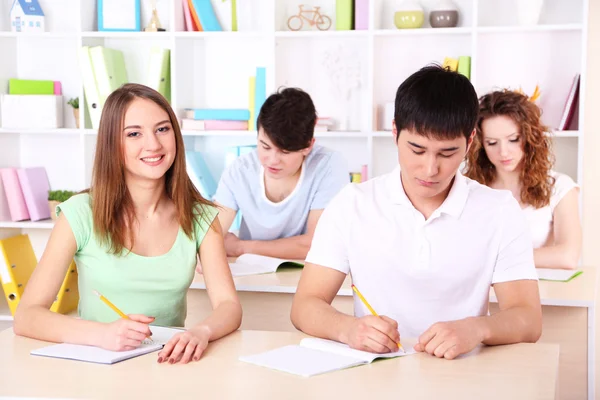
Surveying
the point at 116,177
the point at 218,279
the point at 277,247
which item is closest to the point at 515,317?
the point at 218,279

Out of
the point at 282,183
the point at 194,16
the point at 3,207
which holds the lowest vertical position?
the point at 3,207

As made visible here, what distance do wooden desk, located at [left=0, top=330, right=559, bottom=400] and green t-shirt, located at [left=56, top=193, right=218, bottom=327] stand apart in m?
0.38

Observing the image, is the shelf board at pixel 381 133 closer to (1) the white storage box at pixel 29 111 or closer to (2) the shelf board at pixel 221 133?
(2) the shelf board at pixel 221 133

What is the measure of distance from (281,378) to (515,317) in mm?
560

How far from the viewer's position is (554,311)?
2.55m

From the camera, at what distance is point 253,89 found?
167 inches

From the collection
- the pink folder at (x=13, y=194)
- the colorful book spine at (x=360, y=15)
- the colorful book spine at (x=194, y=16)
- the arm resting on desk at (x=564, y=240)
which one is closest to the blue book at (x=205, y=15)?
the colorful book spine at (x=194, y=16)

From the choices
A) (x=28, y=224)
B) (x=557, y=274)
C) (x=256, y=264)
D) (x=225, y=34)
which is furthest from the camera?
(x=28, y=224)

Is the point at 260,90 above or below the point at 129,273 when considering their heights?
above

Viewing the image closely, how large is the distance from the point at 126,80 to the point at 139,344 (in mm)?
2949

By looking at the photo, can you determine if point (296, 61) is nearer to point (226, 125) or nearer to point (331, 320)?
point (226, 125)

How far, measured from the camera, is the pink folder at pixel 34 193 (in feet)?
14.4

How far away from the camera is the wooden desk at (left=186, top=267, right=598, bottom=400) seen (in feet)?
8.34

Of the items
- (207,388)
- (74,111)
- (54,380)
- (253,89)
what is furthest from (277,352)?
(74,111)
